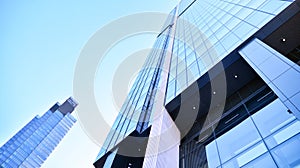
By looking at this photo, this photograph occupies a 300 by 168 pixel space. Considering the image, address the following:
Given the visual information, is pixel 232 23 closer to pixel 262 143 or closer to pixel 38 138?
A: pixel 262 143

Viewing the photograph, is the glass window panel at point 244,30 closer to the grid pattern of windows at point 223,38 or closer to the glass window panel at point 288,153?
the grid pattern of windows at point 223,38

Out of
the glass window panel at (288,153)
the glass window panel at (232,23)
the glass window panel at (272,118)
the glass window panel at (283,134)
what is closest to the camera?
the glass window panel at (288,153)

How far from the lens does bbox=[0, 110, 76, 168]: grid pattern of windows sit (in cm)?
12088

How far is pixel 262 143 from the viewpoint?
24.3 ft

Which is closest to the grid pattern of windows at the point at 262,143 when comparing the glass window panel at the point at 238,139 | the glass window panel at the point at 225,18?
the glass window panel at the point at 238,139

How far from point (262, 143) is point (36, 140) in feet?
506

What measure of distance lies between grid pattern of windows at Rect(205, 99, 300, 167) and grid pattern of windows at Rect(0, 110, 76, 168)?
131735 mm

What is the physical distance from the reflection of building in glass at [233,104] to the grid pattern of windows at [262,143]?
3 centimetres

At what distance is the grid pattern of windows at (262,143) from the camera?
635 centimetres

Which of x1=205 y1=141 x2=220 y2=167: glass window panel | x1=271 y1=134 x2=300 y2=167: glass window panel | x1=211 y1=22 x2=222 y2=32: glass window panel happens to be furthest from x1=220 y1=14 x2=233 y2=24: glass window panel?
x1=271 y1=134 x2=300 y2=167: glass window panel

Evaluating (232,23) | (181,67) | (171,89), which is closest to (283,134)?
(171,89)

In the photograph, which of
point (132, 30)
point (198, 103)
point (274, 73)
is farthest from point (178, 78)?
point (132, 30)

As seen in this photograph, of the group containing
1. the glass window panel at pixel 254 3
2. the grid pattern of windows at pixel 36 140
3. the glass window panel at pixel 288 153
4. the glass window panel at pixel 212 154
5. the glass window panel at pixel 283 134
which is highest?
the grid pattern of windows at pixel 36 140

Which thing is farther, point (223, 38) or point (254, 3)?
point (223, 38)
